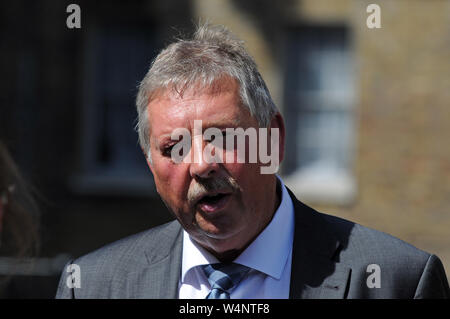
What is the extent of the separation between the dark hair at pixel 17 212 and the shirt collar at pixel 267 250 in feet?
4.27

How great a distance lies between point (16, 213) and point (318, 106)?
6.61 meters

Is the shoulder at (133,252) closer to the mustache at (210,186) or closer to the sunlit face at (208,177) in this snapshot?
the sunlit face at (208,177)

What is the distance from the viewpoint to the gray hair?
240 centimetres

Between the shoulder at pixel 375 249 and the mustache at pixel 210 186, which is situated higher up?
the mustache at pixel 210 186

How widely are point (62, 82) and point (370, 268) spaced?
27.7ft

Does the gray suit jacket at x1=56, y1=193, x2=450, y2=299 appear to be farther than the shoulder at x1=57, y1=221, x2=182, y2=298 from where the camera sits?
No

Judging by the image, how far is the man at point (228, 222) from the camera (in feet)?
7.63

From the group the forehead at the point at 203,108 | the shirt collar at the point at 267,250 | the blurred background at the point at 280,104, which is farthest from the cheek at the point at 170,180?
the blurred background at the point at 280,104

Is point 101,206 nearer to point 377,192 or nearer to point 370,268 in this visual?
point 377,192

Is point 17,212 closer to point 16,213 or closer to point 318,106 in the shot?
point 16,213

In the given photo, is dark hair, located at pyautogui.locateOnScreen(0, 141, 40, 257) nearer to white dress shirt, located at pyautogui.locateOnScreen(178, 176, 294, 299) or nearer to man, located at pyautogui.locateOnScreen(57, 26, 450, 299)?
man, located at pyautogui.locateOnScreen(57, 26, 450, 299)

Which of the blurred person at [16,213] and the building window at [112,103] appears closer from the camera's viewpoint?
the blurred person at [16,213]

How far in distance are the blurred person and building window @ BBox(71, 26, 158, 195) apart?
21.6 ft

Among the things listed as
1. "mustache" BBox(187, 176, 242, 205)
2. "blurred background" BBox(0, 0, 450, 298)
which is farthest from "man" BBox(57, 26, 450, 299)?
"blurred background" BBox(0, 0, 450, 298)
